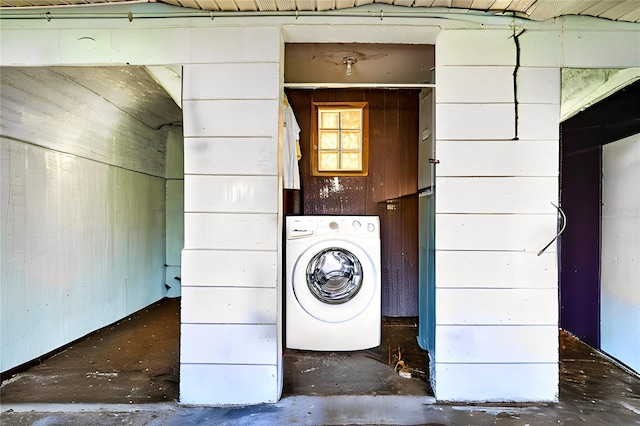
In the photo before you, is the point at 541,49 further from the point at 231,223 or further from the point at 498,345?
the point at 231,223

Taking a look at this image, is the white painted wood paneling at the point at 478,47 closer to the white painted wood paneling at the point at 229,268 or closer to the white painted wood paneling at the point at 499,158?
the white painted wood paneling at the point at 499,158

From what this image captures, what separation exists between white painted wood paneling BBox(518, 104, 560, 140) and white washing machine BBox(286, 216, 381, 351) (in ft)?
3.34

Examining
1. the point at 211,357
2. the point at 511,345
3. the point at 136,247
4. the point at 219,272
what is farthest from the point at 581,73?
the point at 136,247

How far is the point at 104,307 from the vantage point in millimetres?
2885

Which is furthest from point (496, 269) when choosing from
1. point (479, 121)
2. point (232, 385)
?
point (232, 385)

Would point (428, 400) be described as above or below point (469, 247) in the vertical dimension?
below

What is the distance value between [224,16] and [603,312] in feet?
10.2

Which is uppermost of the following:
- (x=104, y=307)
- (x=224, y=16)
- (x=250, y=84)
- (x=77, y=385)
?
(x=224, y=16)

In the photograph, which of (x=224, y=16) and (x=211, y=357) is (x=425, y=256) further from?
(x=224, y=16)

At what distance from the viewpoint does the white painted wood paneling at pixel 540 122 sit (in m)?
1.84

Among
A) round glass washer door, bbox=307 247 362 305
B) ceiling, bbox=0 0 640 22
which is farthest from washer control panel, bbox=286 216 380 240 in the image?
ceiling, bbox=0 0 640 22

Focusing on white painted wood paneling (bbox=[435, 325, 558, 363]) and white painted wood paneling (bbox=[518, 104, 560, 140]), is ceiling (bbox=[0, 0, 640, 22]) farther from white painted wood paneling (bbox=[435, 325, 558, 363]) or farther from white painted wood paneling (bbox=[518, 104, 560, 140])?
white painted wood paneling (bbox=[435, 325, 558, 363])

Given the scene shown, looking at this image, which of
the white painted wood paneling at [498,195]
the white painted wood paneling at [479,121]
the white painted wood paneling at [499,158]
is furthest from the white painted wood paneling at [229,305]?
the white painted wood paneling at [479,121]

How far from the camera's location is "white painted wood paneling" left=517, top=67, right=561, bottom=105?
1.84 m
